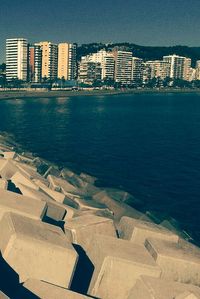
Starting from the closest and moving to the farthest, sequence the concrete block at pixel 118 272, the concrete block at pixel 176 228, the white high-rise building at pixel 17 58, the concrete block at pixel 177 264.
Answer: the concrete block at pixel 118 272 → the concrete block at pixel 177 264 → the concrete block at pixel 176 228 → the white high-rise building at pixel 17 58

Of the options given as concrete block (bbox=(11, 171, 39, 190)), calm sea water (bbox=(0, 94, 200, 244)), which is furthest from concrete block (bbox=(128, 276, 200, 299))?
calm sea water (bbox=(0, 94, 200, 244))

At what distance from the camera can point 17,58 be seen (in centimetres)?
19350

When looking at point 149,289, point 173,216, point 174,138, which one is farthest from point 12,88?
point 149,289

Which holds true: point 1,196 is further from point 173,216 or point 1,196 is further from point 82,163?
point 82,163

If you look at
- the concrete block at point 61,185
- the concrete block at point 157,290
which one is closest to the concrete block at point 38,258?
the concrete block at point 157,290

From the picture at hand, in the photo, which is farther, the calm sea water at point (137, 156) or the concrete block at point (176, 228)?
the calm sea water at point (137, 156)

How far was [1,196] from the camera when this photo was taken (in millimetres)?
10570

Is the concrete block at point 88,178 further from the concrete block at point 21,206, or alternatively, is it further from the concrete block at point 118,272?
the concrete block at point 118,272

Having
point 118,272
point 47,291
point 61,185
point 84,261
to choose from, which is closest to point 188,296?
point 118,272

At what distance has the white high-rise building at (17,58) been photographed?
190 meters

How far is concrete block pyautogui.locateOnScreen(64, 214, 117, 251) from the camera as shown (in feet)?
32.3

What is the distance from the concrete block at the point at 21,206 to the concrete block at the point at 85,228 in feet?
2.82

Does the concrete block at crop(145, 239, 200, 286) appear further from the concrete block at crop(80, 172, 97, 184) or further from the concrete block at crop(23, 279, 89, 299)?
the concrete block at crop(80, 172, 97, 184)

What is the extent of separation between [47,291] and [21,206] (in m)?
3.19
